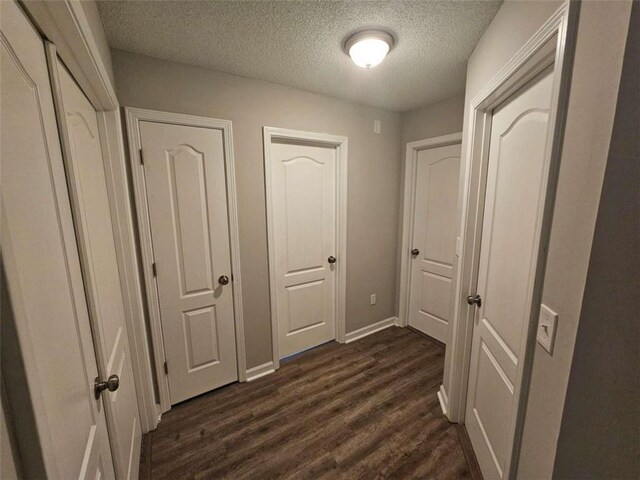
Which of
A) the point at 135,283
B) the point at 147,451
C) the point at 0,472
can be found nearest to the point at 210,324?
the point at 135,283

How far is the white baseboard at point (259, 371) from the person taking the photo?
7.17 feet

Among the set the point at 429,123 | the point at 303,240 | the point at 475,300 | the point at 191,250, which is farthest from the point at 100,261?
the point at 429,123

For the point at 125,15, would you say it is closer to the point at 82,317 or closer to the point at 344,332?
the point at 82,317

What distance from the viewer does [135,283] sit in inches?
62.8

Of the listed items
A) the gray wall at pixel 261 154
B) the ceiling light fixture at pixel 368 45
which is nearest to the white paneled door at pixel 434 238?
the gray wall at pixel 261 154

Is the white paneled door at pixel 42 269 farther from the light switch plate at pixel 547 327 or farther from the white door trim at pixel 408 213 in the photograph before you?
the white door trim at pixel 408 213

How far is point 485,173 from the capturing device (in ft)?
4.87

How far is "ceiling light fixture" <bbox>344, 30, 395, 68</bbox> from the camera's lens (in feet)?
4.59

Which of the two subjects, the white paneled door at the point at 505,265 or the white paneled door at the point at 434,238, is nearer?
the white paneled door at the point at 505,265

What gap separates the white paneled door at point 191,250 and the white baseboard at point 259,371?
202 millimetres

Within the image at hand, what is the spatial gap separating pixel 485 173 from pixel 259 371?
2.23 m

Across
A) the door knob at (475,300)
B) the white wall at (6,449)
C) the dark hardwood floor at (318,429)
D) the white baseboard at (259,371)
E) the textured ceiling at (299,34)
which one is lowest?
the dark hardwood floor at (318,429)

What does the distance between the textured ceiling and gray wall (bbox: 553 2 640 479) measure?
103 cm

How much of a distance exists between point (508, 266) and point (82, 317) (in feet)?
5.56
